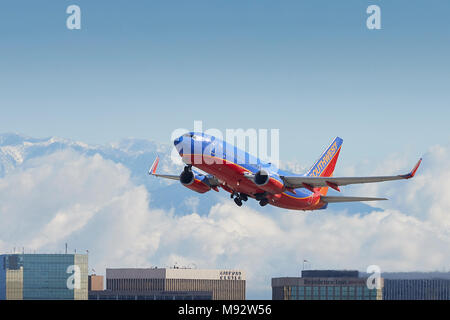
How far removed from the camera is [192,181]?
5281 inches

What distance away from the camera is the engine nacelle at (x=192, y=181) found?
435ft

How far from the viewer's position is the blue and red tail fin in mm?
159875

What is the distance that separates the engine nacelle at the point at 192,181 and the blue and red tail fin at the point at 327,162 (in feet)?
86.1

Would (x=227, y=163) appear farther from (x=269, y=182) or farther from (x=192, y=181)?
(x=192, y=181)

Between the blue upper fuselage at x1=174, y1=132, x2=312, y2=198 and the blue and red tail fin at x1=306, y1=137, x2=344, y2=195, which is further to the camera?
the blue and red tail fin at x1=306, y1=137, x2=344, y2=195

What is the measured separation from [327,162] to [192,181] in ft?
125

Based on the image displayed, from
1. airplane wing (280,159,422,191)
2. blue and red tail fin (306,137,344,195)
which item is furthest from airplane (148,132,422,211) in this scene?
blue and red tail fin (306,137,344,195)

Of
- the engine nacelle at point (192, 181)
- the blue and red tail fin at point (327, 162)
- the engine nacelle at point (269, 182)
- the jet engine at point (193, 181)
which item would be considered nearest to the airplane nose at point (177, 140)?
the jet engine at point (193, 181)

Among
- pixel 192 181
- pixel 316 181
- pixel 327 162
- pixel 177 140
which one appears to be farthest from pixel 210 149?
pixel 327 162

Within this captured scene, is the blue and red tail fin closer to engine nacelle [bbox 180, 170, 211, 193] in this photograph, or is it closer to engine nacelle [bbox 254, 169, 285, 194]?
engine nacelle [bbox 254, 169, 285, 194]

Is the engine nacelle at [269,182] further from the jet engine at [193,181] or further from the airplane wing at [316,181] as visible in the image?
the jet engine at [193,181]
